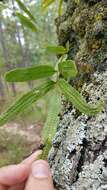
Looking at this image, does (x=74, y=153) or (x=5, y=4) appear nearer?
(x=74, y=153)

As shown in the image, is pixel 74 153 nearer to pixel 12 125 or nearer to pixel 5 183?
pixel 5 183

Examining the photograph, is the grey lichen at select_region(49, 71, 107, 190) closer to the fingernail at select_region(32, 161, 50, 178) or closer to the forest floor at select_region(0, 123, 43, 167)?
the fingernail at select_region(32, 161, 50, 178)

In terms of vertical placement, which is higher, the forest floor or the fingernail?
the fingernail

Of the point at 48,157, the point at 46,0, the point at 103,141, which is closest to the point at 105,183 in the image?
the point at 103,141

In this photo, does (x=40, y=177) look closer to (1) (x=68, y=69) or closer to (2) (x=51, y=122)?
(2) (x=51, y=122)

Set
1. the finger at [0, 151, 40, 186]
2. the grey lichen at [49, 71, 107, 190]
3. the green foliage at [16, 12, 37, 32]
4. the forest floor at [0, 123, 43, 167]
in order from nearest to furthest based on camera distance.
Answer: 1. the grey lichen at [49, 71, 107, 190]
2. the finger at [0, 151, 40, 186]
3. the green foliage at [16, 12, 37, 32]
4. the forest floor at [0, 123, 43, 167]

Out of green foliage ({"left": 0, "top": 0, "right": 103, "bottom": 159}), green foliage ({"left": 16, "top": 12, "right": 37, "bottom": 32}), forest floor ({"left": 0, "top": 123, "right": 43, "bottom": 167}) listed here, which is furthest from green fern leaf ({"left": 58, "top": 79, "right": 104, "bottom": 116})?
forest floor ({"left": 0, "top": 123, "right": 43, "bottom": 167})

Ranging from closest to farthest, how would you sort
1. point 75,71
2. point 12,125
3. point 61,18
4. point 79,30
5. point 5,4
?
point 75,71 → point 79,30 → point 61,18 → point 5,4 → point 12,125

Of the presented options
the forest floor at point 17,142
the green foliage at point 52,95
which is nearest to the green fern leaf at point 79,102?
the green foliage at point 52,95
